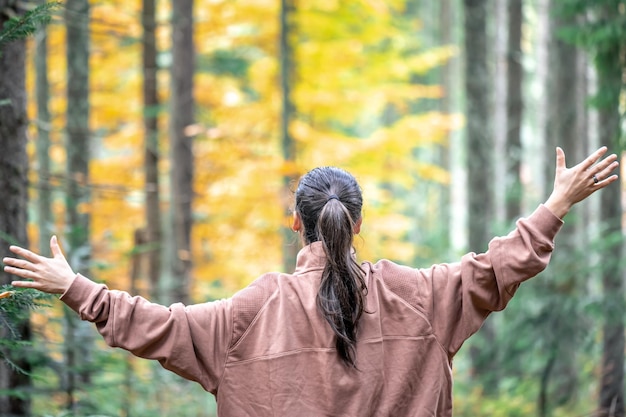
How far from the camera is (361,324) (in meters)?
3.07

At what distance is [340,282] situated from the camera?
3.06 meters

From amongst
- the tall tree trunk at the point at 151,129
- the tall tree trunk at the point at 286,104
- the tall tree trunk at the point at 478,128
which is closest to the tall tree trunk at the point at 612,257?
the tall tree trunk at the point at 478,128

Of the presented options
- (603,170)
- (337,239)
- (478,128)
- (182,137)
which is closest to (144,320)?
(337,239)

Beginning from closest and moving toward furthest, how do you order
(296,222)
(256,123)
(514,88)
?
(296,222)
(514,88)
(256,123)

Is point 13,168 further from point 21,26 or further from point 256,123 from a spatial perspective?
point 256,123

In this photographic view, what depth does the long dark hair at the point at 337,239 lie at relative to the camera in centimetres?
302

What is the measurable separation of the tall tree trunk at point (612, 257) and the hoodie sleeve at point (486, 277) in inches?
187

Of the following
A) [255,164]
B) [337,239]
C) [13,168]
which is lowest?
[337,239]

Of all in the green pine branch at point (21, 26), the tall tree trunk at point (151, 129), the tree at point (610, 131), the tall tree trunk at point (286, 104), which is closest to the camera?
the green pine branch at point (21, 26)

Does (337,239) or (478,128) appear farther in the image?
(478,128)

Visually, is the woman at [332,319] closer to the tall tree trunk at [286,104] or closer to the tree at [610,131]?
the tree at [610,131]

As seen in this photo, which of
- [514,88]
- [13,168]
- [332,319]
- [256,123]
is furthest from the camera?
[256,123]

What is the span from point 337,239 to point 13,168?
2612mm

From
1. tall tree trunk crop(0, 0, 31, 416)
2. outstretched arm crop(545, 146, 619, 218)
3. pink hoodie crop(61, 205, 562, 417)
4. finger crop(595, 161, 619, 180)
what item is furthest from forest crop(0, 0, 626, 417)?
finger crop(595, 161, 619, 180)
